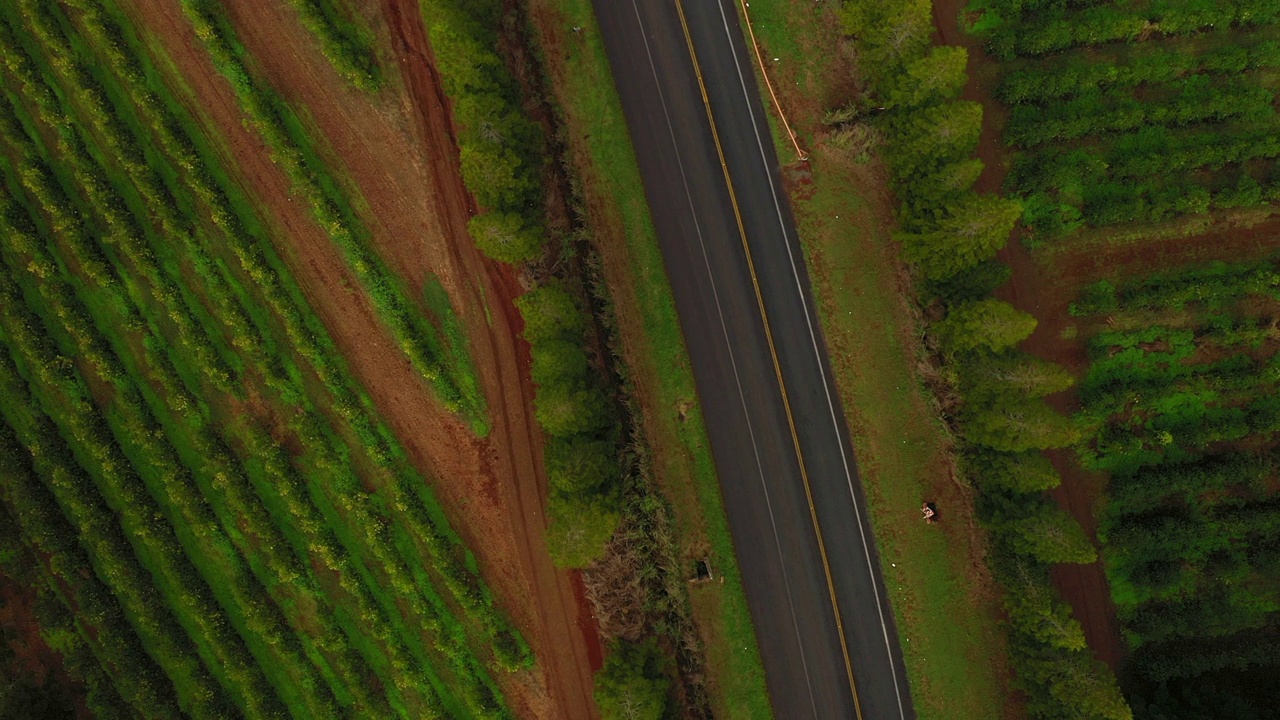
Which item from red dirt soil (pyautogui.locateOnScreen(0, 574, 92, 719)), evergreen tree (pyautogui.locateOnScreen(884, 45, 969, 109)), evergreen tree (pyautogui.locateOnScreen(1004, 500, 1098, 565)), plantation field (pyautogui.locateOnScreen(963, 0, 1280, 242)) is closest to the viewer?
evergreen tree (pyautogui.locateOnScreen(884, 45, 969, 109))

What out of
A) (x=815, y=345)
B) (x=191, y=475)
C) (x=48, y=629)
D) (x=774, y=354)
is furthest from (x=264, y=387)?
(x=815, y=345)

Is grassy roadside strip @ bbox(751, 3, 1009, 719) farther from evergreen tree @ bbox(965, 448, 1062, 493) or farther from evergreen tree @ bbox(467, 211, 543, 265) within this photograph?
evergreen tree @ bbox(467, 211, 543, 265)

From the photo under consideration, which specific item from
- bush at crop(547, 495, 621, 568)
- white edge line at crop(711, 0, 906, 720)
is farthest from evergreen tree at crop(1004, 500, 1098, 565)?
Answer: bush at crop(547, 495, 621, 568)

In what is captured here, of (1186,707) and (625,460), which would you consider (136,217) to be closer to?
(625,460)

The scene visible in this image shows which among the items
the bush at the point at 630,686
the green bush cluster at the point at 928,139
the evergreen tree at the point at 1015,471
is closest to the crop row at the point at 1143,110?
the green bush cluster at the point at 928,139

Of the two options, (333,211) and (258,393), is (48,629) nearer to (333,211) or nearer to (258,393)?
(258,393)

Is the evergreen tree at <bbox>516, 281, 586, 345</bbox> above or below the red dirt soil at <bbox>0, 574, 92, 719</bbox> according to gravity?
above

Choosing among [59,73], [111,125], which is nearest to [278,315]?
[111,125]

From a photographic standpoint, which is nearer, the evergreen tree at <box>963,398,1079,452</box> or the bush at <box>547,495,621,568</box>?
the evergreen tree at <box>963,398,1079,452</box>
